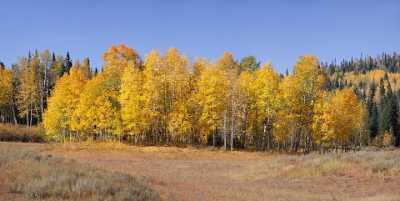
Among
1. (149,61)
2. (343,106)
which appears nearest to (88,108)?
(149,61)

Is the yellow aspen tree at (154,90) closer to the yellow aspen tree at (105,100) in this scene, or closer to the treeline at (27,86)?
the yellow aspen tree at (105,100)

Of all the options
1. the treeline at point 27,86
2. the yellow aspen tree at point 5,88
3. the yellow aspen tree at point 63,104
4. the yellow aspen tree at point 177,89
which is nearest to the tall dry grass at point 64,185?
the yellow aspen tree at point 177,89

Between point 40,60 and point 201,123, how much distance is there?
41.1 metres

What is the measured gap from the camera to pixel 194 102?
49.3 metres

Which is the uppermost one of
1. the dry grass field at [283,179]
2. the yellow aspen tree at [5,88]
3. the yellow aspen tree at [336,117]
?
the yellow aspen tree at [5,88]

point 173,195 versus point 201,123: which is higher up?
point 201,123

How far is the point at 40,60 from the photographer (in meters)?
76.6

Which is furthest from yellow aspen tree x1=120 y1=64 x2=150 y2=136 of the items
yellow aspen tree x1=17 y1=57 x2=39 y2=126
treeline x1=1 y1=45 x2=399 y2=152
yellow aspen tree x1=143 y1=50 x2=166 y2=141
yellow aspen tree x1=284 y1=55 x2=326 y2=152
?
yellow aspen tree x1=17 y1=57 x2=39 y2=126

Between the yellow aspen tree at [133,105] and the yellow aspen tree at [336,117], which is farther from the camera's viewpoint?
the yellow aspen tree at [336,117]

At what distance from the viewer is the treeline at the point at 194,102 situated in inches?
1895

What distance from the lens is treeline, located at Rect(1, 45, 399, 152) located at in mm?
48125

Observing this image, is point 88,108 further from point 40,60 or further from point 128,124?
point 40,60

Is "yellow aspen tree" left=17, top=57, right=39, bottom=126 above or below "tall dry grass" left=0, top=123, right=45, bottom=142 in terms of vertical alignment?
above

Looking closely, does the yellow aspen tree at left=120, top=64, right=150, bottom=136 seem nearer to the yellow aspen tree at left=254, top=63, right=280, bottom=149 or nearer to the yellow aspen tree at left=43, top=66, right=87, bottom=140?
the yellow aspen tree at left=43, top=66, right=87, bottom=140
